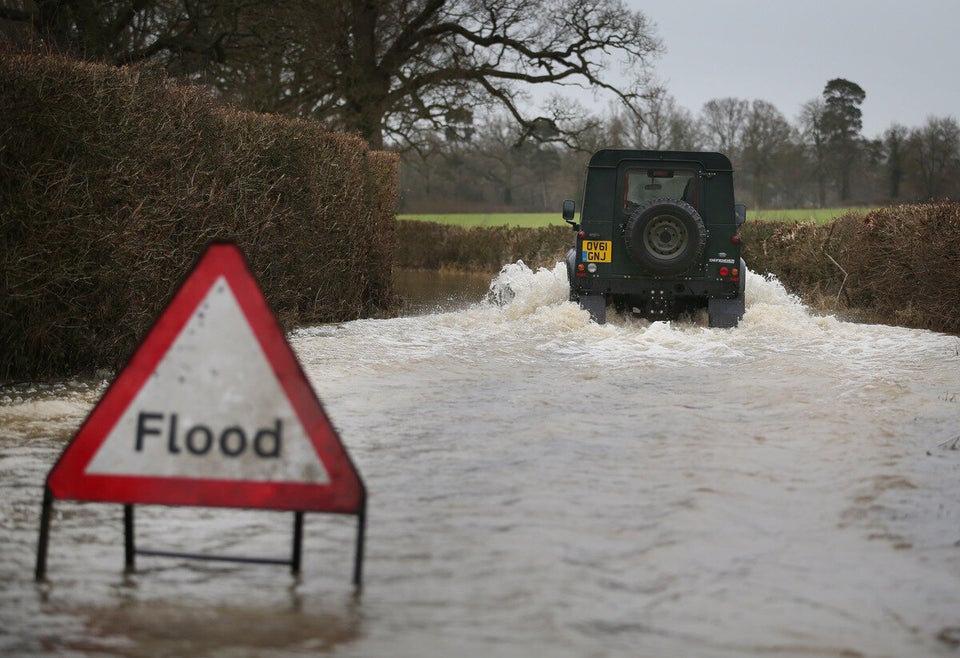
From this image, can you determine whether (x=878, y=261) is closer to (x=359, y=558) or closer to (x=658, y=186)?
(x=658, y=186)

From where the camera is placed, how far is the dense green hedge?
1031cm

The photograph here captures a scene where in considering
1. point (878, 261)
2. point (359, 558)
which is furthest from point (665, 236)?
point (359, 558)

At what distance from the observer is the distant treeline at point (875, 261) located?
60.4 feet

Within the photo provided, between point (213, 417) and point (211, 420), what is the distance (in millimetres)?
14

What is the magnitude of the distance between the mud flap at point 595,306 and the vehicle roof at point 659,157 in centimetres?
180

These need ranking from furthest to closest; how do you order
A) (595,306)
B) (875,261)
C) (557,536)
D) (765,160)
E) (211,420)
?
(765,160) < (875,261) < (595,306) < (557,536) < (211,420)

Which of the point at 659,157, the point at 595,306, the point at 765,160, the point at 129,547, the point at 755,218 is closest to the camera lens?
the point at 129,547

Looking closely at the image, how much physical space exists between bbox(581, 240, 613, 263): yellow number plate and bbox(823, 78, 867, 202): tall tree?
45.6 m

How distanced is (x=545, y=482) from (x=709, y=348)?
7.72 metres

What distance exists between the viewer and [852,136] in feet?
209

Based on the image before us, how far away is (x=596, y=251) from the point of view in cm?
1656

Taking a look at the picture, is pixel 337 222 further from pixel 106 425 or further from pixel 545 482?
pixel 106 425

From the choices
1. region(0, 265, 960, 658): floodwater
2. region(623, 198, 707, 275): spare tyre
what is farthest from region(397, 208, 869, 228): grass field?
region(0, 265, 960, 658): floodwater

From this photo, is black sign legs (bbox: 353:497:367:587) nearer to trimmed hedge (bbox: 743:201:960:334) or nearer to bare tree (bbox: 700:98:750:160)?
trimmed hedge (bbox: 743:201:960:334)
